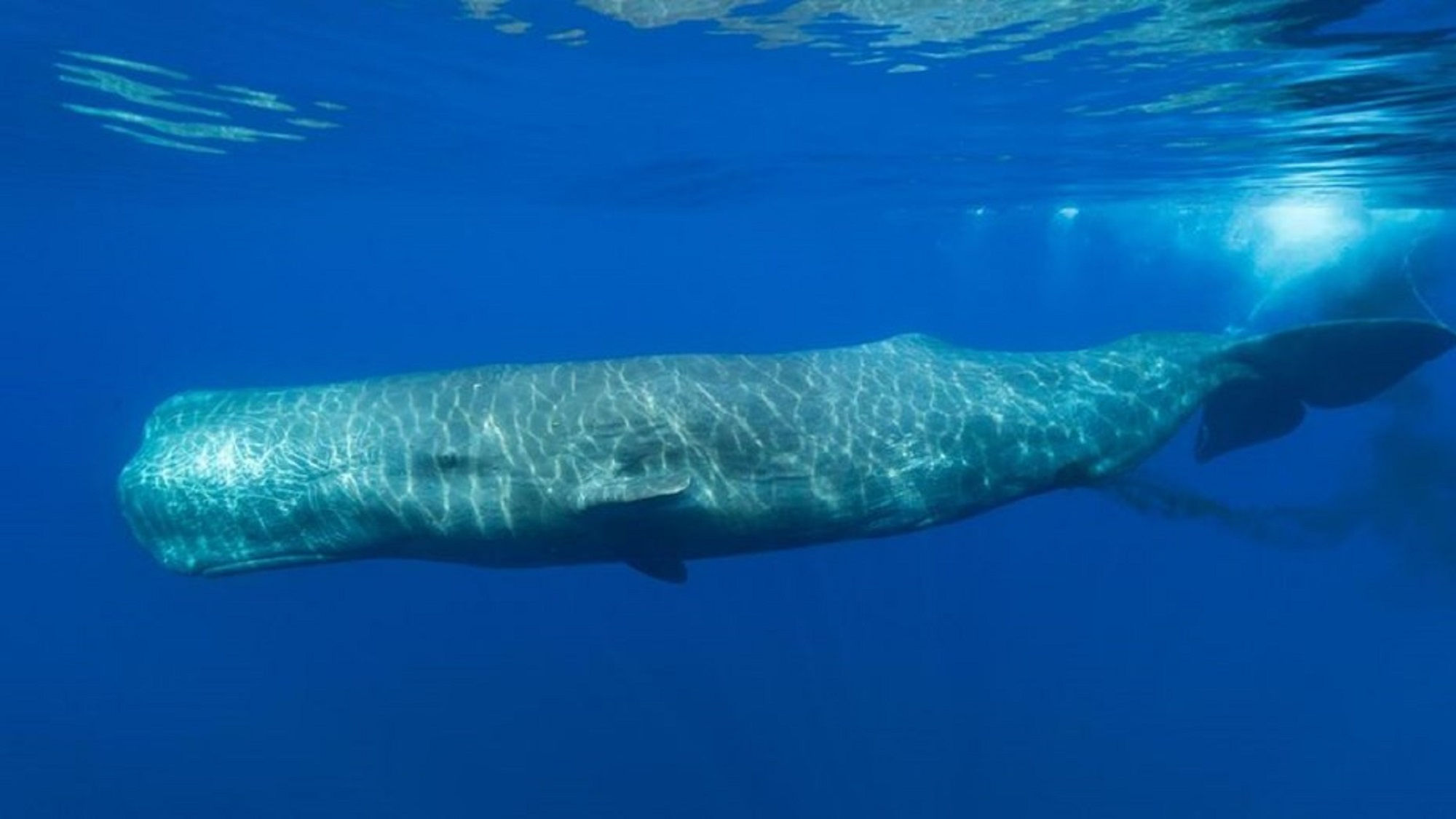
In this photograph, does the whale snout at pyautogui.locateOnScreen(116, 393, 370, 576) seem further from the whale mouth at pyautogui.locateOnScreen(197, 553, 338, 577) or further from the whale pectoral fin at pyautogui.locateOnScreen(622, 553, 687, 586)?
the whale pectoral fin at pyautogui.locateOnScreen(622, 553, 687, 586)

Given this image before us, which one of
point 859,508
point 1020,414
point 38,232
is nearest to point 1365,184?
point 1020,414

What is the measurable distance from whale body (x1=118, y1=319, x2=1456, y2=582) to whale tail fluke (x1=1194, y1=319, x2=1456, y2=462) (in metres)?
2.42

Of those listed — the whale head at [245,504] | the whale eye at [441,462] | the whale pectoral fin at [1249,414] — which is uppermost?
the whale eye at [441,462]

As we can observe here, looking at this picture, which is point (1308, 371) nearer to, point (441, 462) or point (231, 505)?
point (441, 462)

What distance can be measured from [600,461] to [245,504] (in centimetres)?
303

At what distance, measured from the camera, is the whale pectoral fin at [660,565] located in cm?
921

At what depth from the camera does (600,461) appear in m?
8.88

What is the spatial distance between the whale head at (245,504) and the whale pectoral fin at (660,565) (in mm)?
2201

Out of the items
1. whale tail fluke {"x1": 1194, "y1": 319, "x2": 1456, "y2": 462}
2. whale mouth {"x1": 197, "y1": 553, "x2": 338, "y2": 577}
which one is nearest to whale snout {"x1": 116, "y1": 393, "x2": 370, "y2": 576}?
whale mouth {"x1": 197, "y1": 553, "x2": 338, "y2": 577}

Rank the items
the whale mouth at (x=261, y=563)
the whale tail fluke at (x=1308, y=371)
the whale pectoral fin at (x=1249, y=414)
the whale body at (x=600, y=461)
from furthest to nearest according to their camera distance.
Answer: the whale pectoral fin at (x=1249, y=414) → the whale tail fluke at (x=1308, y=371) → the whale mouth at (x=261, y=563) → the whale body at (x=600, y=461)

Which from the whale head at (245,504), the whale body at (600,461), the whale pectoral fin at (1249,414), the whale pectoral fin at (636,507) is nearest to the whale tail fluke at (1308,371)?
the whale pectoral fin at (1249,414)

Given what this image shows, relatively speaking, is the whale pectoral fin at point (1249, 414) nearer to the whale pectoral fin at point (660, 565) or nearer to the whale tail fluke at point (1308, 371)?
the whale tail fluke at point (1308, 371)

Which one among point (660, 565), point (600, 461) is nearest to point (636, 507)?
point (600, 461)

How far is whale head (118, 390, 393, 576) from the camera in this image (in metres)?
9.02
